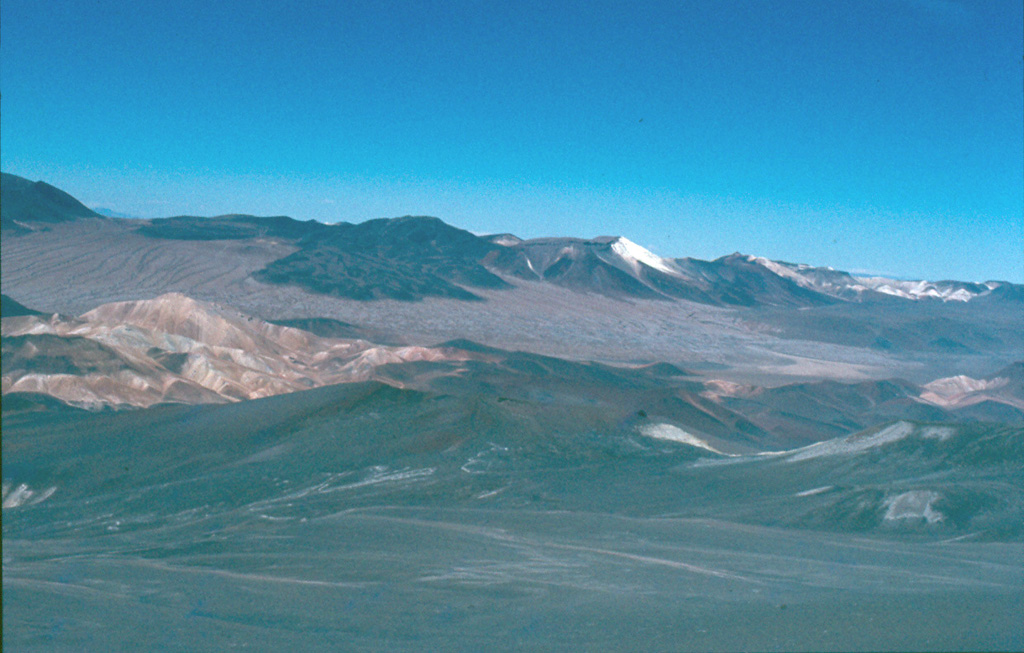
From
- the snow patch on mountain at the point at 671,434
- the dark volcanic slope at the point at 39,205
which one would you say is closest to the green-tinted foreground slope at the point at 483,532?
the snow patch on mountain at the point at 671,434

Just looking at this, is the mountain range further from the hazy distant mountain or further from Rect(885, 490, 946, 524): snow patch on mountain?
the hazy distant mountain

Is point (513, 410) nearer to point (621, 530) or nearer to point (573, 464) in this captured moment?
point (573, 464)

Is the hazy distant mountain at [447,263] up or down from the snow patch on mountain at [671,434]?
up

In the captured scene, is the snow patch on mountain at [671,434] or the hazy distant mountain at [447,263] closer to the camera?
the snow patch on mountain at [671,434]

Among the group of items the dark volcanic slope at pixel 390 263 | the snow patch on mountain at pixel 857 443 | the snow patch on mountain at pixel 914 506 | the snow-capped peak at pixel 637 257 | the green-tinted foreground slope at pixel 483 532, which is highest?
the snow-capped peak at pixel 637 257

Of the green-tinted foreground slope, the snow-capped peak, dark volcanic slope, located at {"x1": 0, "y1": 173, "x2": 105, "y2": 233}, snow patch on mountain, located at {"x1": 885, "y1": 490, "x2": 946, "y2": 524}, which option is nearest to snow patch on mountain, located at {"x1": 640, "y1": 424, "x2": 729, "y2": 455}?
the green-tinted foreground slope

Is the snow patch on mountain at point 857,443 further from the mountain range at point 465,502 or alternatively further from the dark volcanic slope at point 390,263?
the dark volcanic slope at point 390,263
